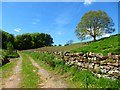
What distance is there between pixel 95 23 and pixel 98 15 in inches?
109

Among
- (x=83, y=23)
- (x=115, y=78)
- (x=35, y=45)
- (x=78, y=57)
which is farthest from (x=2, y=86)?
(x=35, y=45)

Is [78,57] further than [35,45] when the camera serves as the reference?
No

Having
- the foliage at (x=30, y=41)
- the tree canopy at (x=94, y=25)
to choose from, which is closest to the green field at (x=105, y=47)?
the tree canopy at (x=94, y=25)

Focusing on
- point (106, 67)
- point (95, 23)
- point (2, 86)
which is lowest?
point (2, 86)

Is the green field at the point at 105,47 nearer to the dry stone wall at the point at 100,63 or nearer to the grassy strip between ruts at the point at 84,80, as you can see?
the dry stone wall at the point at 100,63

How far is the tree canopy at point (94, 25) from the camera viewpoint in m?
69.5

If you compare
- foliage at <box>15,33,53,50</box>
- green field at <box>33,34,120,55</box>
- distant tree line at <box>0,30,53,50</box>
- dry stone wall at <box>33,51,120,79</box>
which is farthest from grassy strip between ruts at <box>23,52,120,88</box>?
foliage at <box>15,33,53,50</box>

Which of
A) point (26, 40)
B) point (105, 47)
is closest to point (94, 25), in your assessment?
point (105, 47)

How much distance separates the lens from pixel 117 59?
43.7ft

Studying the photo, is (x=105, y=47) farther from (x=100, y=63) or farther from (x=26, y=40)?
(x=26, y=40)

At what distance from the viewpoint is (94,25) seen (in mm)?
71188

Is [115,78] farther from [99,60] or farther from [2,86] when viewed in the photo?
[2,86]

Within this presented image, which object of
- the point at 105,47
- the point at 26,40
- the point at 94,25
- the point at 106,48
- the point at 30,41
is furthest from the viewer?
the point at 30,41

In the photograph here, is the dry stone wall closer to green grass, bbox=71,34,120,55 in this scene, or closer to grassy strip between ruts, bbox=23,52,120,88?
grassy strip between ruts, bbox=23,52,120,88
